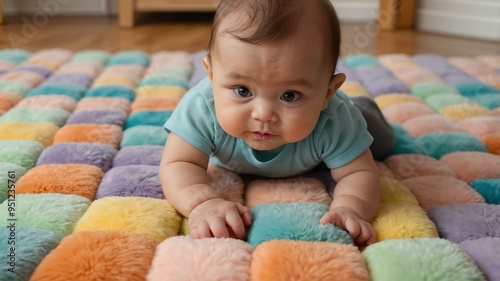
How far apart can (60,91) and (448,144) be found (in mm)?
794

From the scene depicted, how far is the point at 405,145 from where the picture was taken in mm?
973

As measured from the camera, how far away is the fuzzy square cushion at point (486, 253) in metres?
0.59

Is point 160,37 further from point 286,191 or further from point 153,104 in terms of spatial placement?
point 286,191

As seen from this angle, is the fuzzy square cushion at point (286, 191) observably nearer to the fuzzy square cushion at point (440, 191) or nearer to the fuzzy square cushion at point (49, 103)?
the fuzzy square cushion at point (440, 191)

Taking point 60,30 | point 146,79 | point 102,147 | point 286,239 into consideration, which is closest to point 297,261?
point 286,239

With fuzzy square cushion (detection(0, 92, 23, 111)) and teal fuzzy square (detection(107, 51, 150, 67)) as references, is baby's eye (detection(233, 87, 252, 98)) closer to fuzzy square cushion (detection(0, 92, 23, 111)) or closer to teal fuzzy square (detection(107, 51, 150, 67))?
fuzzy square cushion (detection(0, 92, 23, 111))

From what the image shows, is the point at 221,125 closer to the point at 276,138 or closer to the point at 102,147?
the point at 276,138

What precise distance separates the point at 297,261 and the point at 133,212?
0.74ft

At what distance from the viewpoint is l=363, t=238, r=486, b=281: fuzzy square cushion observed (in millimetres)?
560

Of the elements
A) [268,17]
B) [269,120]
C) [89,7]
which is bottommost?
[89,7]

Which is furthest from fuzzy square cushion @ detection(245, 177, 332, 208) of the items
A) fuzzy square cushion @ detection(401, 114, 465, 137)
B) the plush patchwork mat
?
fuzzy square cushion @ detection(401, 114, 465, 137)

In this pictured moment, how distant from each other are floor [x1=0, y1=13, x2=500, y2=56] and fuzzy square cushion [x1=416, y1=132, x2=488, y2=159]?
43.4 inches

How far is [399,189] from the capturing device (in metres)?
0.78

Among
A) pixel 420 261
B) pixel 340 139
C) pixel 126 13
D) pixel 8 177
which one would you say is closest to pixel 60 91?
pixel 8 177
